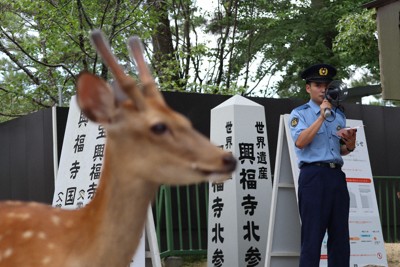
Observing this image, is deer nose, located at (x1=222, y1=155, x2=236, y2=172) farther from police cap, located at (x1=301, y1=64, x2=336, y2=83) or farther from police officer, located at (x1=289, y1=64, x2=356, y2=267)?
police cap, located at (x1=301, y1=64, x2=336, y2=83)

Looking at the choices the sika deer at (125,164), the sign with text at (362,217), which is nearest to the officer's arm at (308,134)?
the sign with text at (362,217)

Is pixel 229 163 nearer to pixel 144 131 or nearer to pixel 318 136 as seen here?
pixel 144 131

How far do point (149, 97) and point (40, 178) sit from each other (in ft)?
28.1

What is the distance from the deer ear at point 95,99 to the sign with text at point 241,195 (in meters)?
5.70

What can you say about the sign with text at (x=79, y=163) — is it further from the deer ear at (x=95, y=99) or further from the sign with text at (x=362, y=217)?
the deer ear at (x=95, y=99)

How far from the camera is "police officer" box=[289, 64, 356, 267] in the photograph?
18.7ft

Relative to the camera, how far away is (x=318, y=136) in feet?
18.9

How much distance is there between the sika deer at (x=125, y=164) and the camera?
2.24 m

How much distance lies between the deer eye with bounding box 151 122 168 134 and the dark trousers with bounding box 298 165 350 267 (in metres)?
3.60

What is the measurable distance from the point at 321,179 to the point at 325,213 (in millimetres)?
260

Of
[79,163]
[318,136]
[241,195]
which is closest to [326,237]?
[241,195]

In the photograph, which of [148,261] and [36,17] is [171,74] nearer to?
[36,17]

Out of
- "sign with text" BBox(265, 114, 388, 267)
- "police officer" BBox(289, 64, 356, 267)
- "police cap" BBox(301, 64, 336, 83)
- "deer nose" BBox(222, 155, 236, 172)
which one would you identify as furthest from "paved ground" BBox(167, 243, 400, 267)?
"deer nose" BBox(222, 155, 236, 172)

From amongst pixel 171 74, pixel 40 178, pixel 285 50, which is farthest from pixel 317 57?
pixel 40 178
